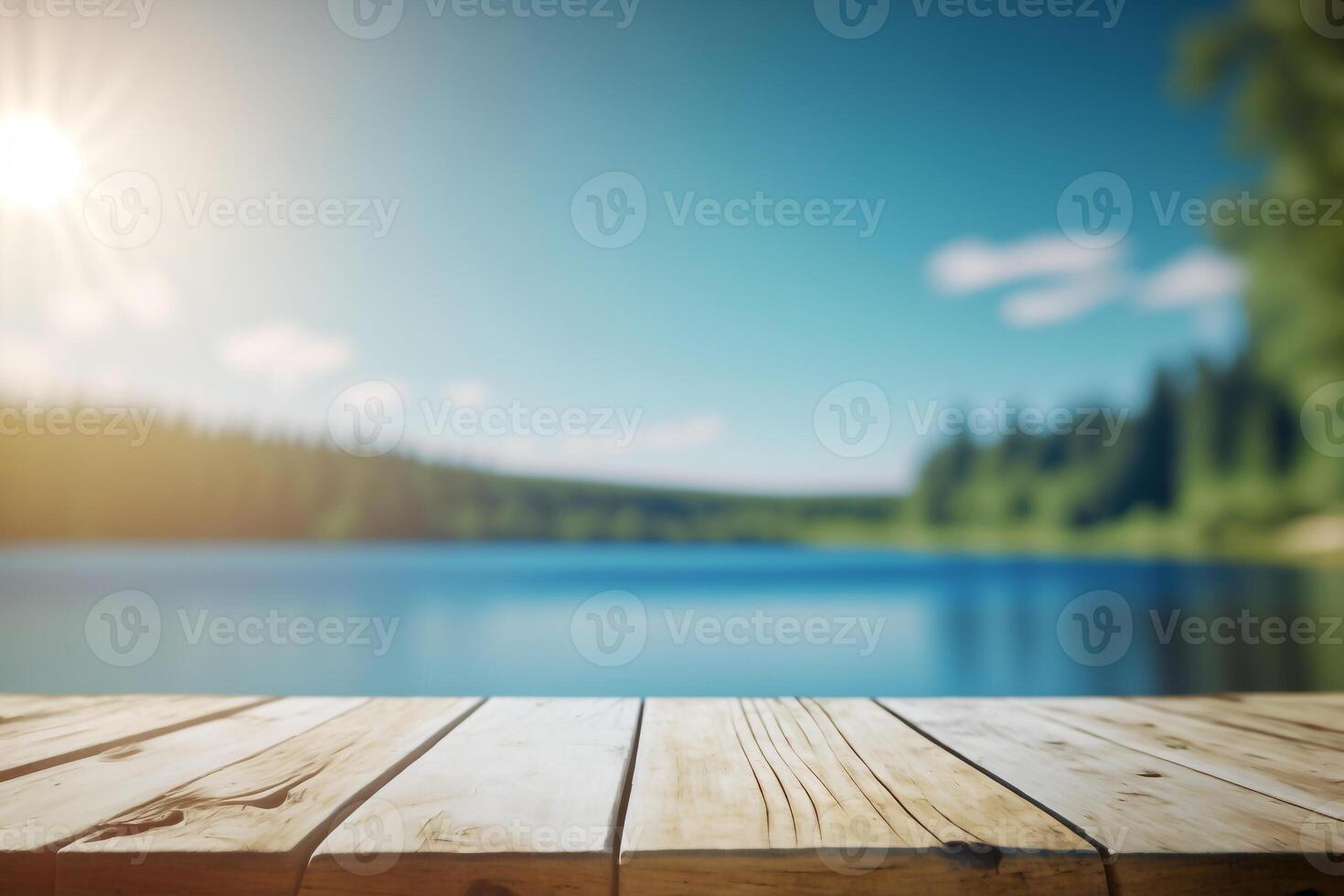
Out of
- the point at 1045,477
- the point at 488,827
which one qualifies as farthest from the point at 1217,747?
the point at 1045,477

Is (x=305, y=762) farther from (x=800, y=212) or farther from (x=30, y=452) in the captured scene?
(x=30, y=452)

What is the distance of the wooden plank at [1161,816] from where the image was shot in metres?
0.57

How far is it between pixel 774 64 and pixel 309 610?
8.39 m

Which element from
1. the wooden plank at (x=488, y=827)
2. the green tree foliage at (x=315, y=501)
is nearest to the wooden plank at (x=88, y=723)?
the wooden plank at (x=488, y=827)

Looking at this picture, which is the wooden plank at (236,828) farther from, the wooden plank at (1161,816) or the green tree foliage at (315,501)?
the green tree foliage at (315,501)

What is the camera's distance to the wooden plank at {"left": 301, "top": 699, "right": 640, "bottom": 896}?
0.56 meters

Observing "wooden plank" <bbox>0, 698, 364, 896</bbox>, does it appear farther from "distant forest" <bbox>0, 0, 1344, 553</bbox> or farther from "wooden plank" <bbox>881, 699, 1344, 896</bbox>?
"distant forest" <bbox>0, 0, 1344, 553</bbox>

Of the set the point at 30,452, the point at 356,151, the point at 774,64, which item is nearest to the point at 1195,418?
the point at 774,64

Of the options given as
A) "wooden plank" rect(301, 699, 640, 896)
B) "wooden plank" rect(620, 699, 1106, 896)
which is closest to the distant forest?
"wooden plank" rect(620, 699, 1106, 896)

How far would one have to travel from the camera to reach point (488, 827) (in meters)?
0.62

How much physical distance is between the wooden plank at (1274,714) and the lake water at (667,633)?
12.6 feet

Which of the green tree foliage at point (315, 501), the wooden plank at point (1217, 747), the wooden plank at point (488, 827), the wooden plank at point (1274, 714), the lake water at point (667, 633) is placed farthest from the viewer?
the green tree foliage at point (315, 501)

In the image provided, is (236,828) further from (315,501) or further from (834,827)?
(315,501)

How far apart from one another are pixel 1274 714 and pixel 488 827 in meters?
1.15
